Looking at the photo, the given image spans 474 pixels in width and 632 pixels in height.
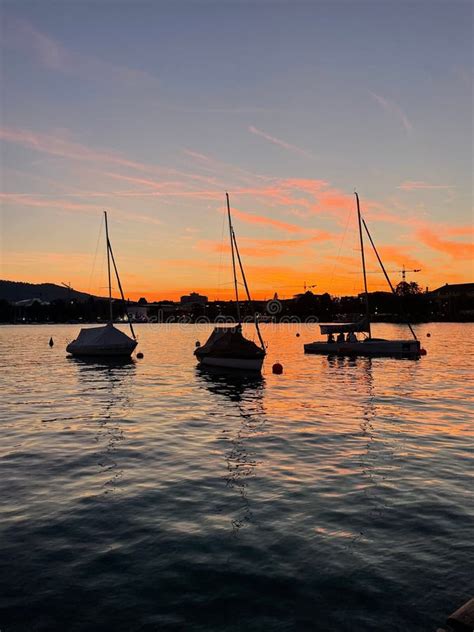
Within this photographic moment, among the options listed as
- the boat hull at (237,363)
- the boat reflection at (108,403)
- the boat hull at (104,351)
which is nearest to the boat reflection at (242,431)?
the boat hull at (237,363)

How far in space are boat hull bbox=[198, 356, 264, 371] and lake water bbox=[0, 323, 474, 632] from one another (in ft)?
58.0

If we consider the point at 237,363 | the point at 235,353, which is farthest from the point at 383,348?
the point at 235,353

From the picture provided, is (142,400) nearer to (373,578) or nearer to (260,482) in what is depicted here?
(260,482)

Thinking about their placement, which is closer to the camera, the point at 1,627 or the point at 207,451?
the point at 1,627

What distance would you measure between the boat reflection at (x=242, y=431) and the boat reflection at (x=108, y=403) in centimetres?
369

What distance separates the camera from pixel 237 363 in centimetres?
4650

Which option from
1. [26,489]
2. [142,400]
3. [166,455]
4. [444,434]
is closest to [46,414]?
[142,400]

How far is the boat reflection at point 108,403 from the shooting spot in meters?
16.9

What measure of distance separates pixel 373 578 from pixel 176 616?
11.6ft

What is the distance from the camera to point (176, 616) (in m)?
8.06

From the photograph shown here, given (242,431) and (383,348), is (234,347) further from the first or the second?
(383,348)

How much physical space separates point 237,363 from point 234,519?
34371 millimetres

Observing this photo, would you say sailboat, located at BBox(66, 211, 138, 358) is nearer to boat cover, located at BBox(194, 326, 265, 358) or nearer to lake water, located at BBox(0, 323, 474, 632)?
boat cover, located at BBox(194, 326, 265, 358)

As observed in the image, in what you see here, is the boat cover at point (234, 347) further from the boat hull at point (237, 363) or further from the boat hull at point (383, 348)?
the boat hull at point (383, 348)
